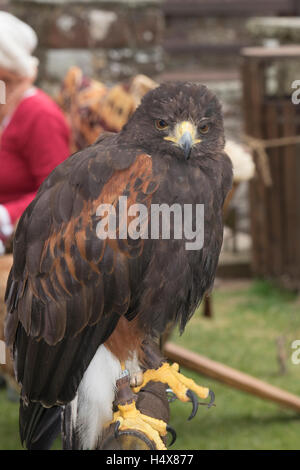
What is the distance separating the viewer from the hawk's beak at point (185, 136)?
1389 mm

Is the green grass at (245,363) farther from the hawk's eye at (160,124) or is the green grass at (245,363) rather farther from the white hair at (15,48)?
the hawk's eye at (160,124)

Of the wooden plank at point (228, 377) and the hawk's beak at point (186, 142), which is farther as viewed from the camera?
the wooden plank at point (228, 377)

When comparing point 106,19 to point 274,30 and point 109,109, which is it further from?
point 274,30

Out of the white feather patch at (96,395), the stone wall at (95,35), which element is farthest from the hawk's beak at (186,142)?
the stone wall at (95,35)

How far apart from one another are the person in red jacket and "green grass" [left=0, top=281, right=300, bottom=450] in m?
1.53

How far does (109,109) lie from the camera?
131 inches

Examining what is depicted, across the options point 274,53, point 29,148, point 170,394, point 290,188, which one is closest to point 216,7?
point 274,53

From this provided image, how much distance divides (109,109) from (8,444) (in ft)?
5.60

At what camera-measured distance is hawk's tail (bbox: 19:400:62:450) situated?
1.68 meters

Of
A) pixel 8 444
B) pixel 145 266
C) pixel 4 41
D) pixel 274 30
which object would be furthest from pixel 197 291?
pixel 274 30

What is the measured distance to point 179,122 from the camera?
1.40 meters

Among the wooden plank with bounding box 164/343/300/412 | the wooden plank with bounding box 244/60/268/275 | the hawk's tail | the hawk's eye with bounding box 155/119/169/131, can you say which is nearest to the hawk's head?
the hawk's eye with bounding box 155/119/169/131

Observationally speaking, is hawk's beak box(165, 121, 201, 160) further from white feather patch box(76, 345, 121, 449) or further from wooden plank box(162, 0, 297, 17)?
wooden plank box(162, 0, 297, 17)

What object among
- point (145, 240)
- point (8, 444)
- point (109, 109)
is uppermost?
point (109, 109)
